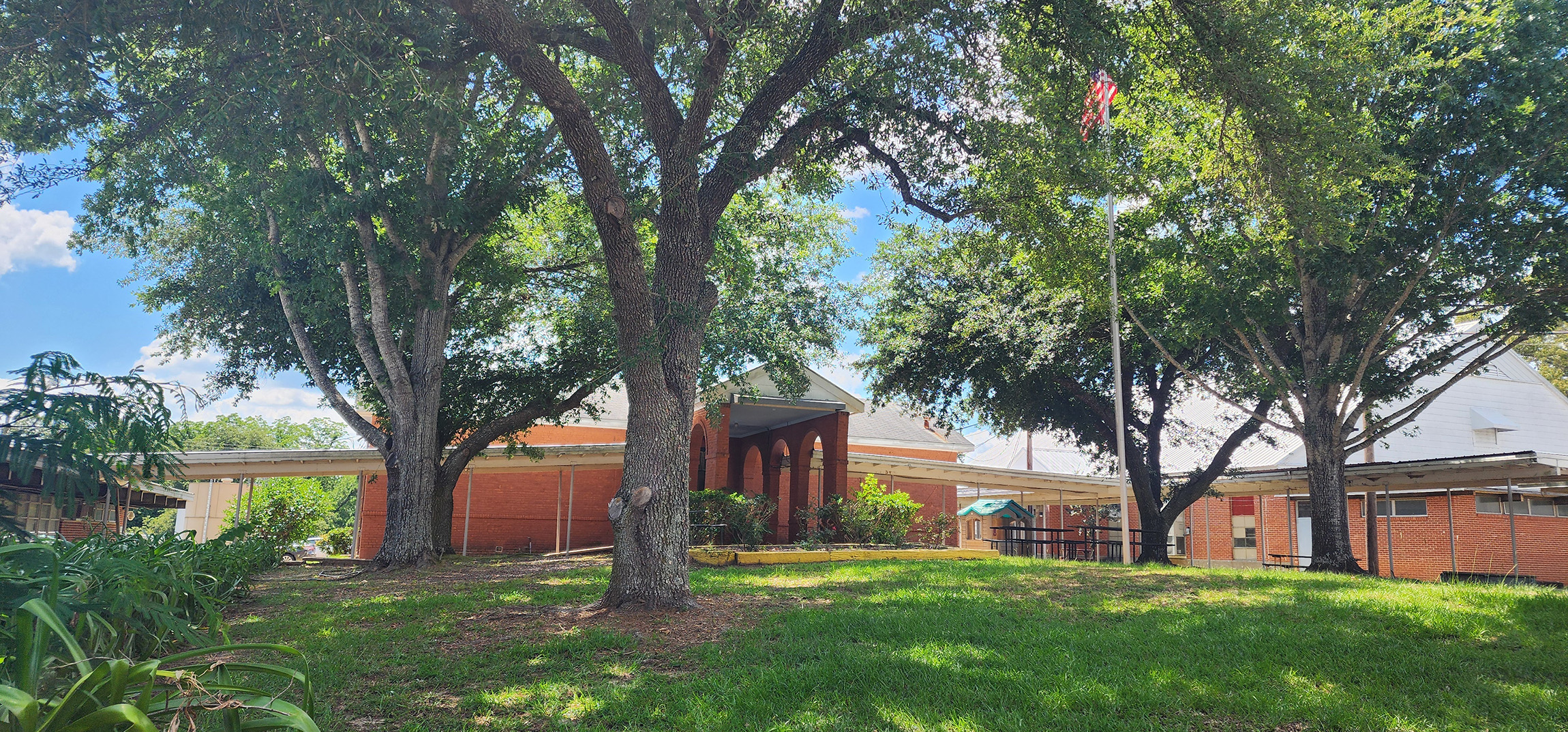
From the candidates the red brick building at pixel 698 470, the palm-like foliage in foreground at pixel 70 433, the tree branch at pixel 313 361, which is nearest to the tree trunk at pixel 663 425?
the palm-like foliage in foreground at pixel 70 433

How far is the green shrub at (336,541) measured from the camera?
23.8m

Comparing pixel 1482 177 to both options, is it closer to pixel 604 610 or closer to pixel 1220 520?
pixel 604 610

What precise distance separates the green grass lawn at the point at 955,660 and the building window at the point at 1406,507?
19696mm

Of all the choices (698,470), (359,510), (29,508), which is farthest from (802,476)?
(29,508)

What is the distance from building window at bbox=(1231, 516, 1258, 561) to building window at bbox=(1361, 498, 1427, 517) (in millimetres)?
5895

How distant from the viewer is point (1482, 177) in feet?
44.1

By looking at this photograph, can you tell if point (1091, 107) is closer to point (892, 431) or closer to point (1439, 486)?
point (1439, 486)

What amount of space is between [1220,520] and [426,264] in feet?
101

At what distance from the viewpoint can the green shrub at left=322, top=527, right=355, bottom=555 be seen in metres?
23.8

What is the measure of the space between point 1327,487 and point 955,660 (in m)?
13.2

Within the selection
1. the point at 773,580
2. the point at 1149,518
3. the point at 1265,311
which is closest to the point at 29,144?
the point at 773,580

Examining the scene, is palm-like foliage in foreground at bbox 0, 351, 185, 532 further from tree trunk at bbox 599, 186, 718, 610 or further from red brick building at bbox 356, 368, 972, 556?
red brick building at bbox 356, 368, 972, 556

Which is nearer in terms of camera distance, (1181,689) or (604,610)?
(1181,689)

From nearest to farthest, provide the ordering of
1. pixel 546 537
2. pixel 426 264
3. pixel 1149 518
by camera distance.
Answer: pixel 426 264, pixel 1149 518, pixel 546 537
